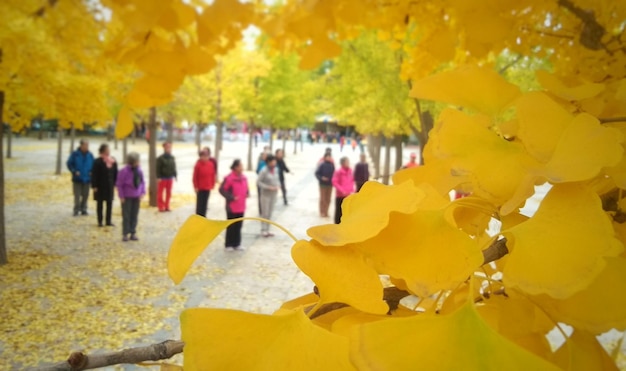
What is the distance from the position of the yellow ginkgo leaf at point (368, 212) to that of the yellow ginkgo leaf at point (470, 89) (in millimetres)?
172

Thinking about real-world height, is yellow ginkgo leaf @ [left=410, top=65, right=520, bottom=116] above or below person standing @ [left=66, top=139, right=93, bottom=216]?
above

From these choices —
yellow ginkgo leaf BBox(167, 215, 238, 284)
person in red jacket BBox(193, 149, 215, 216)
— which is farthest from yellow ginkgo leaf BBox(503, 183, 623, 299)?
person in red jacket BBox(193, 149, 215, 216)

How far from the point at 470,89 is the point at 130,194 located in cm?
768

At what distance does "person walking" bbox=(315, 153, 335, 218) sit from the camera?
10.0m

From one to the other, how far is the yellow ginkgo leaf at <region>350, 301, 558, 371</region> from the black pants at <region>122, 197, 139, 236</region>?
775 cm

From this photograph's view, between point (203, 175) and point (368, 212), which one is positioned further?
point (203, 175)

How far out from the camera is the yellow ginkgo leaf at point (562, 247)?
32cm

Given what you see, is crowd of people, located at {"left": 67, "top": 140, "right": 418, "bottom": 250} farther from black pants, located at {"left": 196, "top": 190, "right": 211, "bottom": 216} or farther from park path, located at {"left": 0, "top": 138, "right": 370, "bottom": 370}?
park path, located at {"left": 0, "top": 138, "right": 370, "bottom": 370}

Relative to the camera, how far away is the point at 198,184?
859 centimetres

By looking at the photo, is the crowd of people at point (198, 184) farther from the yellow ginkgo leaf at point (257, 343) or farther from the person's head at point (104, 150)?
the yellow ginkgo leaf at point (257, 343)

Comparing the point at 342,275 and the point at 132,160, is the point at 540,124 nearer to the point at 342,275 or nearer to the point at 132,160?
the point at 342,275

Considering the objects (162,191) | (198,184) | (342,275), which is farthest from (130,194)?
(342,275)

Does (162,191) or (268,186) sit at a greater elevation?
(268,186)

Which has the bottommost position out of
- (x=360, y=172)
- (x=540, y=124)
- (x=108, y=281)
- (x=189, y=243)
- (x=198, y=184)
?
(x=108, y=281)
